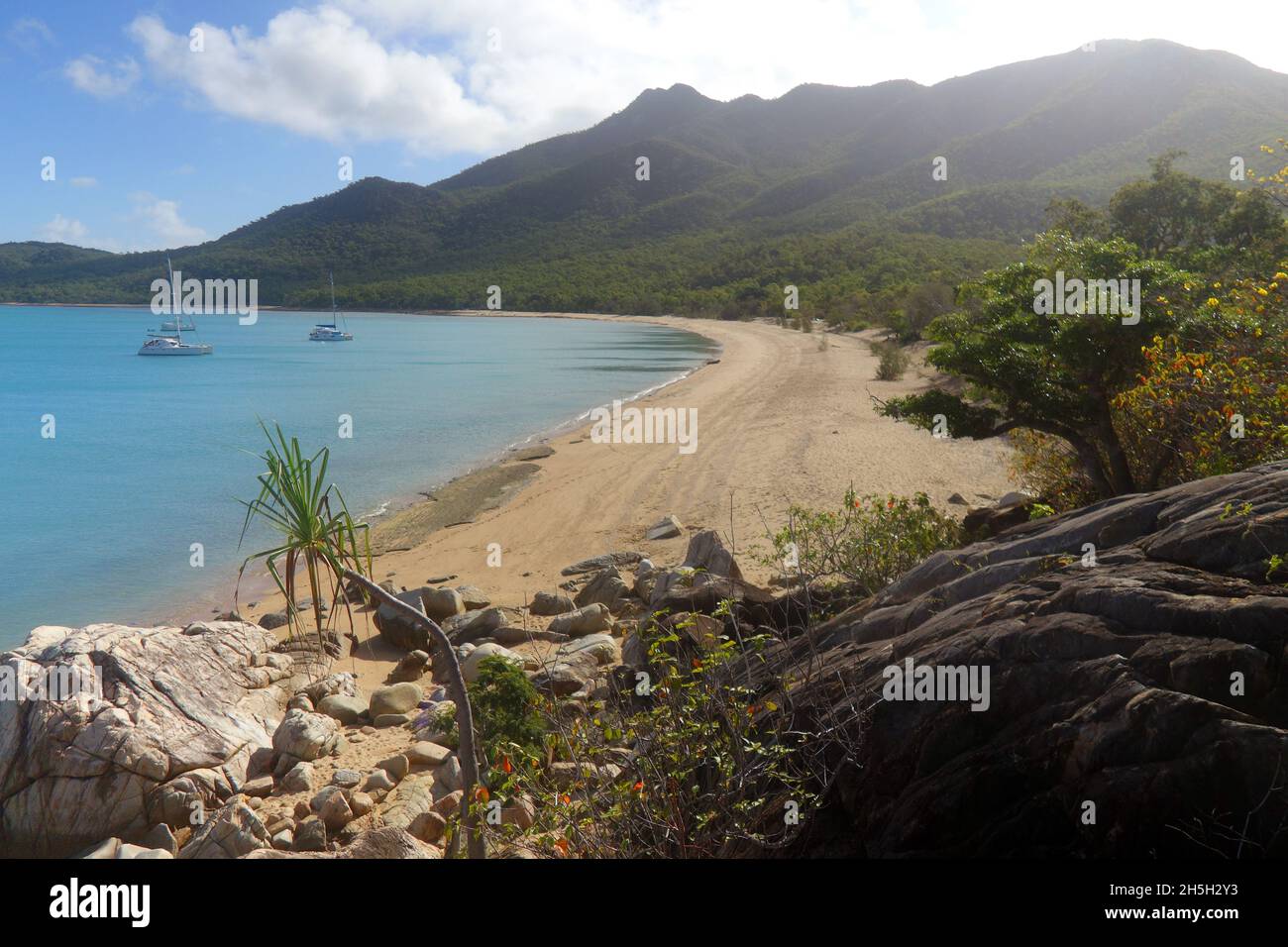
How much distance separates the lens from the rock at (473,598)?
11.1 m

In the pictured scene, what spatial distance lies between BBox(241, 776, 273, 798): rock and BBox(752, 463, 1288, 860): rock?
4083 mm

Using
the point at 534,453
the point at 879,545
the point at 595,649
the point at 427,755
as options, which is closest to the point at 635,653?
the point at 595,649

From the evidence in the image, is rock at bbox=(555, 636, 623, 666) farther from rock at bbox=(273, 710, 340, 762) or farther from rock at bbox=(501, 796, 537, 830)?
rock at bbox=(501, 796, 537, 830)

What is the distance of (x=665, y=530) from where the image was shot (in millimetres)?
13328

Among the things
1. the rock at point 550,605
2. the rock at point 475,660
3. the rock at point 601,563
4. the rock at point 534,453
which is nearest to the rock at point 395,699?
the rock at point 475,660

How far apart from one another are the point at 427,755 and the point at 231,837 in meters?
1.51

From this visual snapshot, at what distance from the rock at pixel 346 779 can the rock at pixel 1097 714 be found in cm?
349

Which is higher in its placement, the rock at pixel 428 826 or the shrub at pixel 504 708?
the shrub at pixel 504 708

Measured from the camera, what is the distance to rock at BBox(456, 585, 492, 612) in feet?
36.3

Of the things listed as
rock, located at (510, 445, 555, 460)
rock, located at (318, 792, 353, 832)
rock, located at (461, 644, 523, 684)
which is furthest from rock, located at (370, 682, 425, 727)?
rock, located at (510, 445, 555, 460)

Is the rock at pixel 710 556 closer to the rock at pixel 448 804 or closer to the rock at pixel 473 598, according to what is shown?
the rock at pixel 473 598
